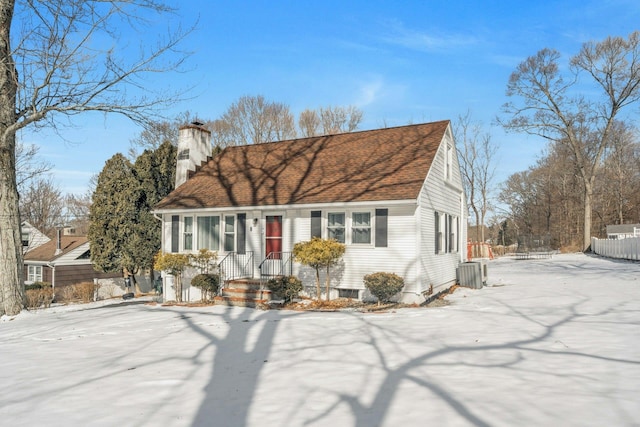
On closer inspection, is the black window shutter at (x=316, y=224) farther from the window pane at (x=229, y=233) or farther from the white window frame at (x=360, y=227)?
the window pane at (x=229, y=233)

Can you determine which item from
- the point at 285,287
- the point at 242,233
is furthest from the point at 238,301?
the point at 242,233

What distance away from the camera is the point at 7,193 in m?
12.7

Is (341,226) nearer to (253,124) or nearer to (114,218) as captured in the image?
(114,218)

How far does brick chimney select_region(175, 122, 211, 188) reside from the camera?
18969 mm

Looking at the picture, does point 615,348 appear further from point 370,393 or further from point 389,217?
point 389,217

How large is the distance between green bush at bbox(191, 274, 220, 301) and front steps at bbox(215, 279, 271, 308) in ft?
0.95

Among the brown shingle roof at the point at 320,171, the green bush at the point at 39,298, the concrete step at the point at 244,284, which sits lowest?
the green bush at the point at 39,298

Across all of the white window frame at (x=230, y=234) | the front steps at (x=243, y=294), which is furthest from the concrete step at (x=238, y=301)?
the white window frame at (x=230, y=234)

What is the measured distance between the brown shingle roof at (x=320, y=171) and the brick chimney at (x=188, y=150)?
0.43 meters

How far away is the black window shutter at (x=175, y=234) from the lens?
672 inches

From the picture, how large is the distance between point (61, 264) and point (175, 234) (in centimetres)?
1542

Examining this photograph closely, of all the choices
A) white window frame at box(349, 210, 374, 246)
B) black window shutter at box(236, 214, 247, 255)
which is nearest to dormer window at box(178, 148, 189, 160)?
black window shutter at box(236, 214, 247, 255)

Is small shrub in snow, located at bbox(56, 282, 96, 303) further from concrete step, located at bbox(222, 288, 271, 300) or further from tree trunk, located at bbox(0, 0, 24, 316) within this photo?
concrete step, located at bbox(222, 288, 271, 300)

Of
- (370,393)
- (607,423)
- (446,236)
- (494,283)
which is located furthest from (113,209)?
(607,423)
